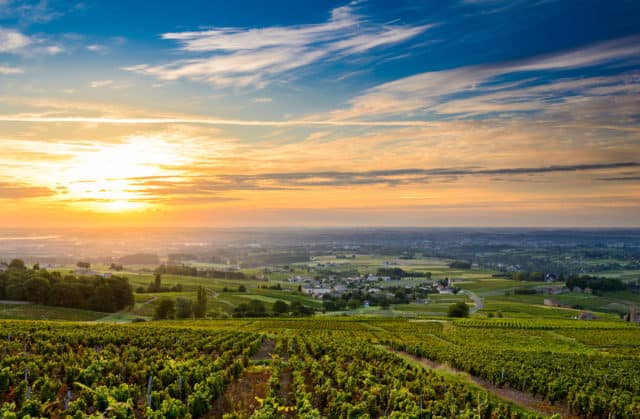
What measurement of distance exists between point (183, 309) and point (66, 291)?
22787 millimetres

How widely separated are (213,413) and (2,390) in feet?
31.5

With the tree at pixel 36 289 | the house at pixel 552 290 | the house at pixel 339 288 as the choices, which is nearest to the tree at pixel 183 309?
the tree at pixel 36 289

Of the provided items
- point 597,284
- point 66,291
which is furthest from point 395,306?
point 597,284

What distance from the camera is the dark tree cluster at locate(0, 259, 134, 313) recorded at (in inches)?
3369

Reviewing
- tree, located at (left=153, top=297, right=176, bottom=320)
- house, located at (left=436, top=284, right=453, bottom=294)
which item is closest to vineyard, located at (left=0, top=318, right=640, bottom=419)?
tree, located at (left=153, top=297, right=176, bottom=320)

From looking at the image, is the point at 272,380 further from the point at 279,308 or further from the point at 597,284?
the point at 597,284

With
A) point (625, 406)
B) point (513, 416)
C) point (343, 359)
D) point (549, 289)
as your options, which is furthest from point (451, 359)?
point (549, 289)

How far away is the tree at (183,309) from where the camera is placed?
302 ft

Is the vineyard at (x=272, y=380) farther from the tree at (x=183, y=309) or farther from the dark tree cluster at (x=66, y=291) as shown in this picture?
the dark tree cluster at (x=66, y=291)

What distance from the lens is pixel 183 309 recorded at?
93.1 metres

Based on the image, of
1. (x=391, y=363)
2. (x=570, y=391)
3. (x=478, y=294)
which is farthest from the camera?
(x=478, y=294)

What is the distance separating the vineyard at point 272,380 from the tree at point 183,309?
53714mm

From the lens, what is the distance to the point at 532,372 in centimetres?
3353

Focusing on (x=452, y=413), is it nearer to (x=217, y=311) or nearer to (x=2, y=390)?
(x=2, y=390)
